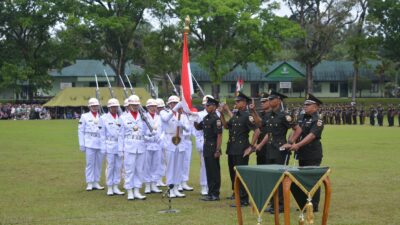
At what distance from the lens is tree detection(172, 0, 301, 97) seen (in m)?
52.1

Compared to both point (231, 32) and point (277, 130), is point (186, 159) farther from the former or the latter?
point (231, 32)

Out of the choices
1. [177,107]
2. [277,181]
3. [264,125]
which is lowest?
[277,181]

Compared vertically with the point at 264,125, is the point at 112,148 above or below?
below

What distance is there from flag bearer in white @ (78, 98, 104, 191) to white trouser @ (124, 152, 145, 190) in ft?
4.95

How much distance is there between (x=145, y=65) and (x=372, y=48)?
73.1 ft

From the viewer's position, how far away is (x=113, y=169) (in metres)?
12.5

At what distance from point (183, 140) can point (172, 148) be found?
324 mm

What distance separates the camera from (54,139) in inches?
1104

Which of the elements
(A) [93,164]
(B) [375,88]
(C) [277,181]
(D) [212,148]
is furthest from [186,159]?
(B) [375,88]

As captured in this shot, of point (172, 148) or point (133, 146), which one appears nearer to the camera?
point (133, 146)

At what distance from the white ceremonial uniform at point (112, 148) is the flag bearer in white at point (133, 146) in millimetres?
353

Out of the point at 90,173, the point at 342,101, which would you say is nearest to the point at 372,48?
the point at 342,101

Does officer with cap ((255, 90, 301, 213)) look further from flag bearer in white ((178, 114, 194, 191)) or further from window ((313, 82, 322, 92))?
window ((313, 82, 322, 92))

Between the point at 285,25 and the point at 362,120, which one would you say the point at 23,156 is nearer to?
the point at 362,120
